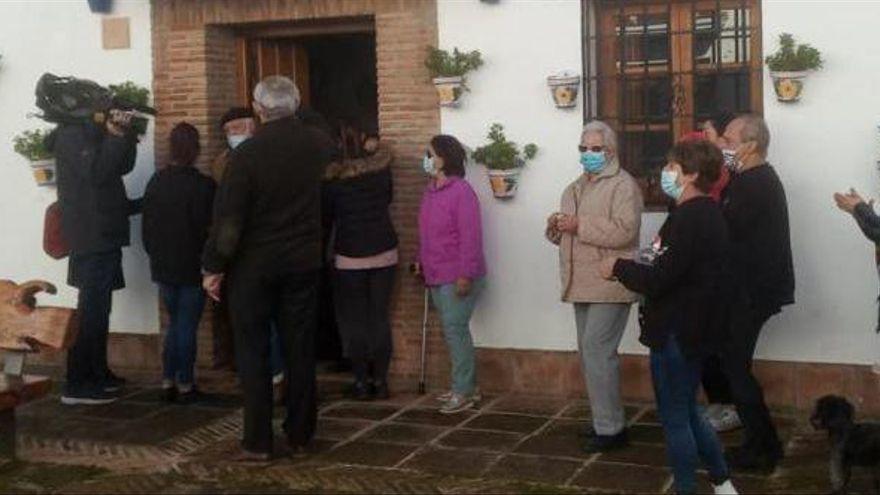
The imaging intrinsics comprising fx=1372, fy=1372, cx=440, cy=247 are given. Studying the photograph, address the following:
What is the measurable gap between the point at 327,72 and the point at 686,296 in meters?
5.10

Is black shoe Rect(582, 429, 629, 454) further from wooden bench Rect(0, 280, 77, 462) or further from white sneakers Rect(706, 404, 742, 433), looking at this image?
wooden bench Rect(0, 280, 77, 462)

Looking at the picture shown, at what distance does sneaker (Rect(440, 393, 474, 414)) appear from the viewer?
8484 millimetres

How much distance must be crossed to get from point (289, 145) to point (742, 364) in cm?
258

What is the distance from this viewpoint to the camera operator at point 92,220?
8742mm

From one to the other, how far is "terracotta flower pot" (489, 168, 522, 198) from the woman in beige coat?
119cm

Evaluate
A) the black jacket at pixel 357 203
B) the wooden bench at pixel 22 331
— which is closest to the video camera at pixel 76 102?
the black jacket at pixel 357 203

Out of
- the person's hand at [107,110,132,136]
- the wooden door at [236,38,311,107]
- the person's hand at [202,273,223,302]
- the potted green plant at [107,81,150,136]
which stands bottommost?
the person's hand at [202,273,223,302]

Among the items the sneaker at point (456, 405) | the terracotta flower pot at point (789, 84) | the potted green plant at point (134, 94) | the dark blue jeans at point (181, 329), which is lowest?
the sneaker at point (456, 405)

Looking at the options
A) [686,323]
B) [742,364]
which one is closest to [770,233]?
[742,364]

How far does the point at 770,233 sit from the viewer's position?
7043 millimetres

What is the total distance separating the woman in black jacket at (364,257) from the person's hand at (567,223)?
164 cm

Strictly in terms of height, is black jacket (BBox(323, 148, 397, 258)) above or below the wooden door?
below

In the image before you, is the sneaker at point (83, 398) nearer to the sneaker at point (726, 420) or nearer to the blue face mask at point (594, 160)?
the blue face mask at point (594, 160)

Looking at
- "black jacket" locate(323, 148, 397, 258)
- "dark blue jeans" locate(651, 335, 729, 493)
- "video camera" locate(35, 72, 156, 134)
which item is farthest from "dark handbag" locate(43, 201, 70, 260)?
"dark blue jeans" locate(651, 335, 729, 493)
